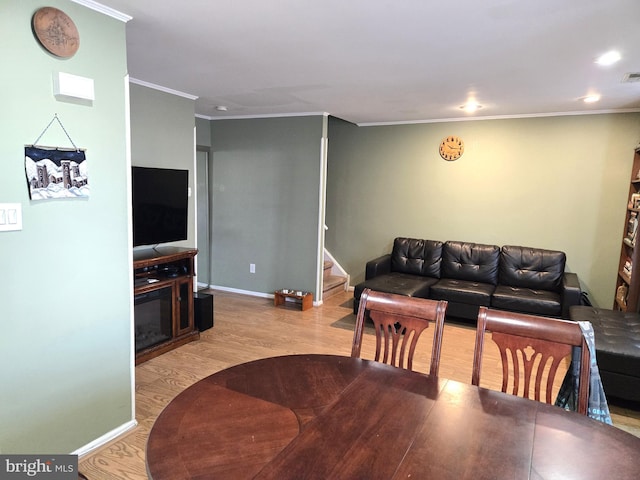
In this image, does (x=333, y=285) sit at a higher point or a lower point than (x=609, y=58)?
lower

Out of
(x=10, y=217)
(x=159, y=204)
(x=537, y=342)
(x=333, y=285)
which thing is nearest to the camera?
(x=537, y=342)

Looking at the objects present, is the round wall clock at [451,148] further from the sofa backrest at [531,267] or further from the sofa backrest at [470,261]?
the sofa backrest at [531,267]

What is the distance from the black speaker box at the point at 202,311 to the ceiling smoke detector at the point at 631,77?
4.02 metres

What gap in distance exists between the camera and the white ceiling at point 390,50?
202 cm

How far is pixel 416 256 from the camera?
5234 mm

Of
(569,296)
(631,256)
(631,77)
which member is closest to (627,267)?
(631,256)

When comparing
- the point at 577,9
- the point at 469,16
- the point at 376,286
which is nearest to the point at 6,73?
the point at 469,16

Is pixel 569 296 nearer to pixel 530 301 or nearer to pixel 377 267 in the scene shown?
pixel 530 301

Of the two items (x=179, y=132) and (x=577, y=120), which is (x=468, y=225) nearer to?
(x=577, y=120)

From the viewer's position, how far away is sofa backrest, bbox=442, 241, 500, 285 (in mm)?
4840

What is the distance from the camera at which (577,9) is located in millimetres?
1937

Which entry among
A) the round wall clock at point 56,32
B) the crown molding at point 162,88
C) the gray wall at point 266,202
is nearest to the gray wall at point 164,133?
the crown molding at point 162,88

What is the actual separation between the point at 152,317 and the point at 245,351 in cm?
86

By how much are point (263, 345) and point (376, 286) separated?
1405 mm
